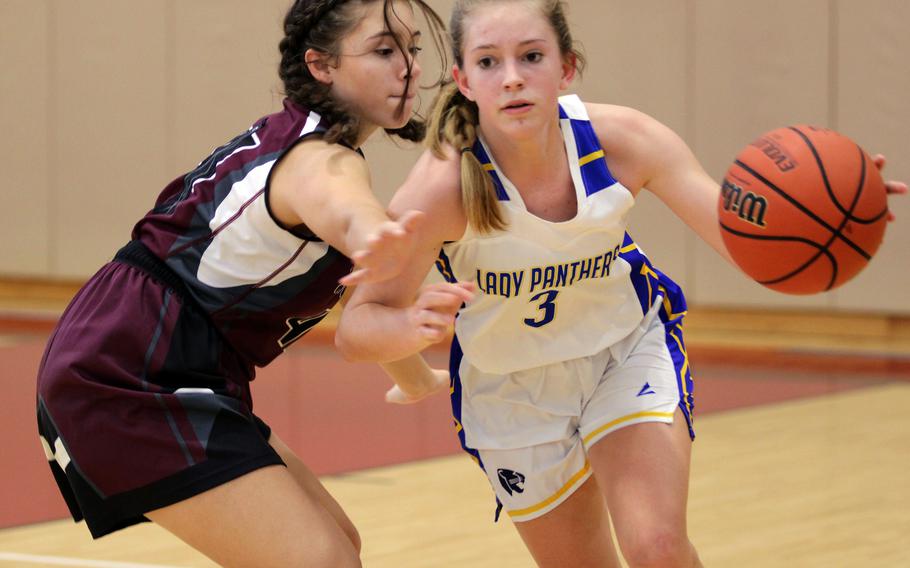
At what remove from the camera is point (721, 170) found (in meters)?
9.09

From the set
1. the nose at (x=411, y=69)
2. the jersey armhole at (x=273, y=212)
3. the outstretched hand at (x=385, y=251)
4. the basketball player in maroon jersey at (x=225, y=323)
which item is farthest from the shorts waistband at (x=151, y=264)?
the nose at (x=411, y=69)

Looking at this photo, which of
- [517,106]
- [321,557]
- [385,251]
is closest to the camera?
[385,251]

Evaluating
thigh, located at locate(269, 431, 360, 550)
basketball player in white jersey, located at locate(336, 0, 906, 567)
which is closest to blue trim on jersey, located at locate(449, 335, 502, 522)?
basketball player in white jersey, located at locate(336, 0, 906, 567)

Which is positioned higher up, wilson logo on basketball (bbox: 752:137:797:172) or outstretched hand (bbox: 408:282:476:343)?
wilson logo on basketball (bbox: 752:137:797:172)

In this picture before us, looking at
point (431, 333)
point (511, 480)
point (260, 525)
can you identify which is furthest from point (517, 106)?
point (260, 525)

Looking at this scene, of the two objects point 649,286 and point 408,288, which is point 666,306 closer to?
point 649,286

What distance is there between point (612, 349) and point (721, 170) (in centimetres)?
613

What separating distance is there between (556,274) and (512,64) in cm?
48

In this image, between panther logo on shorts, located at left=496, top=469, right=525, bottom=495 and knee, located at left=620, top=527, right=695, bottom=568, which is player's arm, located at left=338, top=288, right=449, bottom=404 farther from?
knee, located at left=620, top=527, right=695, bottom=568

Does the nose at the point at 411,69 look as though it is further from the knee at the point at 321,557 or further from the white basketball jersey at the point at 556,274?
the knee at the point at 321,557

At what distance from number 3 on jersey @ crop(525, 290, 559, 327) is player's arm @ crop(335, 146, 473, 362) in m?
0.25

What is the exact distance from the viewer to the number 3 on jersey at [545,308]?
3084 millimetres

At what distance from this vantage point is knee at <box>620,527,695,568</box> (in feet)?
9.32

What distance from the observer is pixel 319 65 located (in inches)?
115
